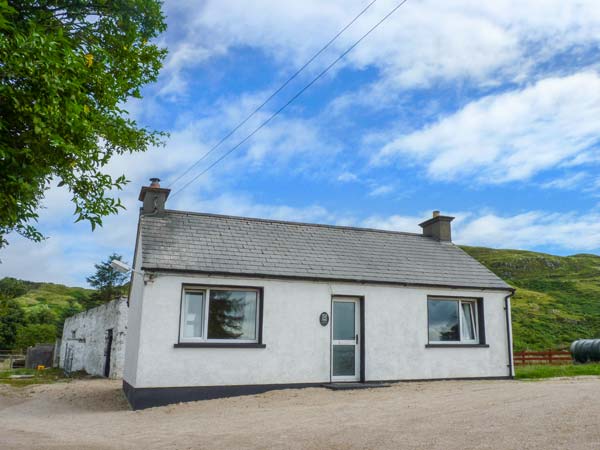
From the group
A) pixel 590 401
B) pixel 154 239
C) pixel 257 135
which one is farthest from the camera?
pixel 257 135

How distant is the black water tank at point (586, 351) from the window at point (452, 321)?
431 inches

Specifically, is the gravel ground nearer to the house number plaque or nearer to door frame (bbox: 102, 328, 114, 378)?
the house number plaque

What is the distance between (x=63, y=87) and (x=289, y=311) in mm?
8211

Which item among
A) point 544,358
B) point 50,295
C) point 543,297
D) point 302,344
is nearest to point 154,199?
point 302,344

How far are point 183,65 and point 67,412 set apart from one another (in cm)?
884

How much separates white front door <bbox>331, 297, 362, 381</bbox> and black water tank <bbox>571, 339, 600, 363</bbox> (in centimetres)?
1457

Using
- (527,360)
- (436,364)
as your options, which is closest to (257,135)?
(436,364)

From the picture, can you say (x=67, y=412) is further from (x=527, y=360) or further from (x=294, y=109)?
(x=527, y=360)

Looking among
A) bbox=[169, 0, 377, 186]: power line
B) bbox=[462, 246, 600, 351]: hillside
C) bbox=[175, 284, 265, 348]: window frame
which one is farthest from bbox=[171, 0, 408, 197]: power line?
bbox=[462, 246, 600, 351]: hillside

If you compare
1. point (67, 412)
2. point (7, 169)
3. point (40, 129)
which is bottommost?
point (67, 412)

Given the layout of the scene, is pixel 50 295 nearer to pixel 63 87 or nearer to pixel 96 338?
pixel 96 338

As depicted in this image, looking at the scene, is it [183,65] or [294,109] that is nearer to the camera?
[183,65]

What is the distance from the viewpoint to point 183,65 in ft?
42.2

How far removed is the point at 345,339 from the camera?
522 inches
